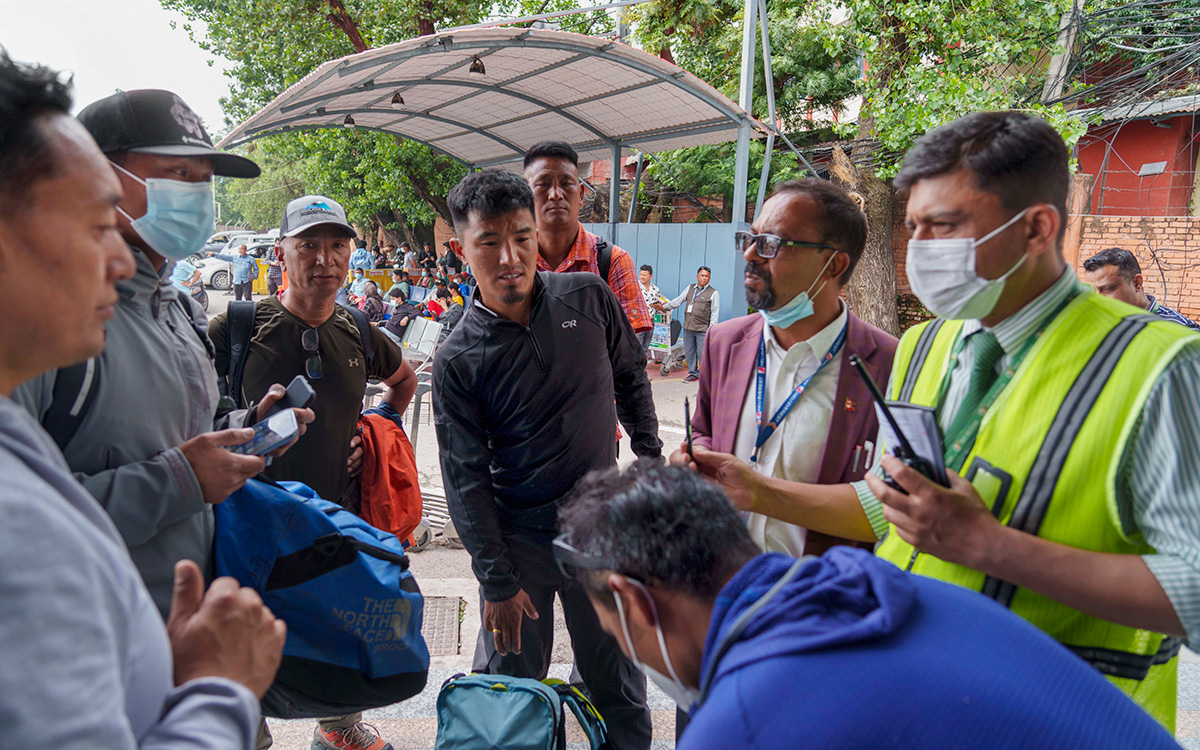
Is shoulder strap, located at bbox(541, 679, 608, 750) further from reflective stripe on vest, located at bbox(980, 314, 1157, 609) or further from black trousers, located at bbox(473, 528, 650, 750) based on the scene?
reflective stripe on vest, located at bbox(980, 314, 1157, 609)

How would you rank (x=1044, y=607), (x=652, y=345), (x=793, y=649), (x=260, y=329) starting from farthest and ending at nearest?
(x=652, y=345) < (x=260, y=329) < (x=1044, y=607) < (x=793, y=649)

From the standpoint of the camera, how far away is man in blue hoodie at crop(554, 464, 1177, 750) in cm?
101

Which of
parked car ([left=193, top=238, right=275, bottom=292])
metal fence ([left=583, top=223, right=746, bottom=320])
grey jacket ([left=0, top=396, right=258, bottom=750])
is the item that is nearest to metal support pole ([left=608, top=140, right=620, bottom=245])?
metal fence ([left=583, top=223, right=746, bottom=320])

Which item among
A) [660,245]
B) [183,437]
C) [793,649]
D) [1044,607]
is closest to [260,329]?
[183,437]

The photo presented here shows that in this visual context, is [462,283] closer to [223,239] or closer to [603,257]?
[603,257]

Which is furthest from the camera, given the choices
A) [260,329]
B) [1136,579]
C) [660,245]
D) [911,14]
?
[660,245]

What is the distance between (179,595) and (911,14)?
1065 centimetres

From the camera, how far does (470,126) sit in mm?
10336

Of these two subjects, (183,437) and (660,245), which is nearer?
(183,437)

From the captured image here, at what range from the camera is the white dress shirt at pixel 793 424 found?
225 centimetres

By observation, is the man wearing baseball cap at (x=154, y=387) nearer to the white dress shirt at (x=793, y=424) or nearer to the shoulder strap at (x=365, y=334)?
the shoulder strap at (x=365, y=334)

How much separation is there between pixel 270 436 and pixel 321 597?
44cm

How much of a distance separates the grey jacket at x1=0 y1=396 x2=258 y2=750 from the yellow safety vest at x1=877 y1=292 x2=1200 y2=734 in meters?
1.42

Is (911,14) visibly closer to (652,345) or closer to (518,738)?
(652,345)
